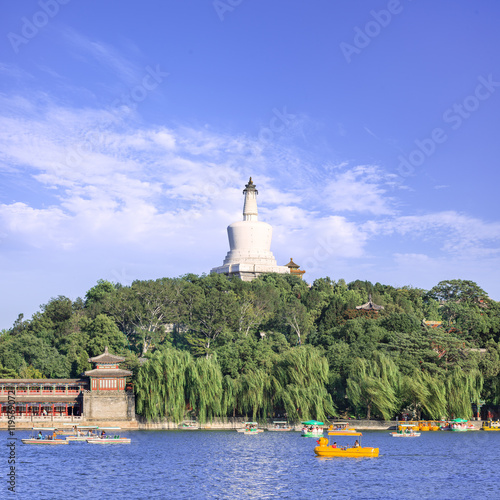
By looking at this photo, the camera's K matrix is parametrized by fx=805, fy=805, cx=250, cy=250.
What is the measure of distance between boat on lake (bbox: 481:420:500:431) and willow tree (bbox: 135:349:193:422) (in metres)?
20.7

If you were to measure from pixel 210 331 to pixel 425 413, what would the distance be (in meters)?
23.7

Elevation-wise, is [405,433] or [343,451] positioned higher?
[405,433]

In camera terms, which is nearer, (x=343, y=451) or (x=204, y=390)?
(x=343, y=451)

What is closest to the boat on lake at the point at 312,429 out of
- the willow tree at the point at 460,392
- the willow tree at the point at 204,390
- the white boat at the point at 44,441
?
the willow tree at the point at 204,390

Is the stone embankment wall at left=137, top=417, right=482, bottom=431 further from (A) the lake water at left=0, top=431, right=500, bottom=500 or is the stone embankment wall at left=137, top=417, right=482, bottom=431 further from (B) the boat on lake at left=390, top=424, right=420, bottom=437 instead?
(A) the lake water at left=0, top=431, right=500, bottom=500

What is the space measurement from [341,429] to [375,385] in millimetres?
3717

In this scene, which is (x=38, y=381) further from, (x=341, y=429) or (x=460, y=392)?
(x=460, y=392)

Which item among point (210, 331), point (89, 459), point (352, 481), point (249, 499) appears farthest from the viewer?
point (210, 331)

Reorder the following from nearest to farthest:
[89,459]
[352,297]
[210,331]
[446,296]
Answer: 1. [89,459]
2. [210,331]
3. [352,297]
4. [446,296]

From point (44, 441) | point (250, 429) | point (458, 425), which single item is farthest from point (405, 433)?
point (44, 441)

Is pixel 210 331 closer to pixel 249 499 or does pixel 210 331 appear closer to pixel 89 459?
pixel 89 459

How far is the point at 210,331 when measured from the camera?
71625 millimetres

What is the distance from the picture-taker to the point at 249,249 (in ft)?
318

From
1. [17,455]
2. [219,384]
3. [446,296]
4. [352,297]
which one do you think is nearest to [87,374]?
[219,384]
